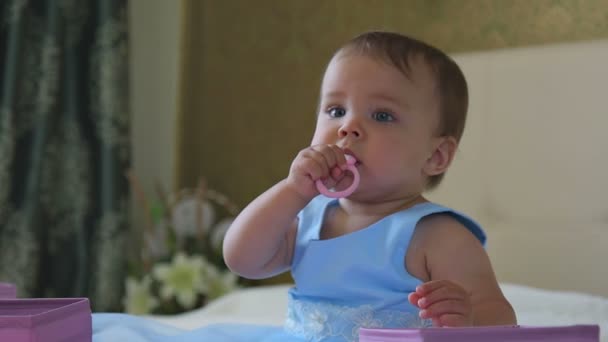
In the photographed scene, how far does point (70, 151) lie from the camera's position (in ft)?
10.6

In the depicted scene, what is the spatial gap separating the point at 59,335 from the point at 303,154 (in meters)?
0.41

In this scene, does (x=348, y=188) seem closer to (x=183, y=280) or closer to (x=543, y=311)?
(x=543, y=311)

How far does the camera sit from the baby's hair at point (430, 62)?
1217 mm

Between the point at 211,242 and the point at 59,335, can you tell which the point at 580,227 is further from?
the point at 59,335

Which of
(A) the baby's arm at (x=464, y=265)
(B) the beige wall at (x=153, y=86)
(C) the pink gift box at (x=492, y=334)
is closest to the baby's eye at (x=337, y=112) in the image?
(A) the baby's arm at (x=464, y=265)

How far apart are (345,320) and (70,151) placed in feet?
7.76

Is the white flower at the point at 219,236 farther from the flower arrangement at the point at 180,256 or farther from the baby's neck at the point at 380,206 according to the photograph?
the baby's neck at the point at 380,206

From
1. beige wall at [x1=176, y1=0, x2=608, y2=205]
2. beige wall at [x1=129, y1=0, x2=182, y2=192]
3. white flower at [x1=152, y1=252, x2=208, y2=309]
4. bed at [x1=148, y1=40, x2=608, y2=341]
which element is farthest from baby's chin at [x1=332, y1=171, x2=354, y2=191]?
beige wall at [x1=129, y1=0, x2=182, y2=192]

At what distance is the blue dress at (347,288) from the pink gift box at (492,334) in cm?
34

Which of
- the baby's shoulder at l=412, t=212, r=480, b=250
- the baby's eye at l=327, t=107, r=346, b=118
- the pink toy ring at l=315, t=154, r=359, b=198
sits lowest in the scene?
the baby's shoulder at l=412, t=212, r=480, b=250

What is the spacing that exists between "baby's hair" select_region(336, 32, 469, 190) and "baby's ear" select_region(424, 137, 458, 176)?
0.04ft

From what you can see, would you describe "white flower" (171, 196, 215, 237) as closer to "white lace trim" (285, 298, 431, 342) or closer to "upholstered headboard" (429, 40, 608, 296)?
"upholstered headboard" (429, 40, 608, 296)

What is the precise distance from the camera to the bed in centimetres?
225

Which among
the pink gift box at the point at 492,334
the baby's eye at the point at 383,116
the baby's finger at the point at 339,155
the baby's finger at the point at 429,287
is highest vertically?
the baby's eye at the point at 383,116
